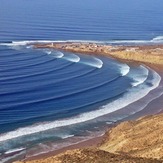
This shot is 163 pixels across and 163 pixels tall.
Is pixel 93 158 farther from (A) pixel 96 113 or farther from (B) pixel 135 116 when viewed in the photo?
(B) pixel 135 116

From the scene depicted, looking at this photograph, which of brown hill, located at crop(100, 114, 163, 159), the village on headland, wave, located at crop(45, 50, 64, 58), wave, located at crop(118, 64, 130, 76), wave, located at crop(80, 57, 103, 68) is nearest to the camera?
brown hill, located at crop(100, 114, 163, 159)

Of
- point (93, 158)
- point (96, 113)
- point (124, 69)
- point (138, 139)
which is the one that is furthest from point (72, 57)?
point (93, 158)

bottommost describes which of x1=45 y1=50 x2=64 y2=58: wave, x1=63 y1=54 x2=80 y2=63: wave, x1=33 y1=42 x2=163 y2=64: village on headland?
x1=63 y1=54 x2=80 y2=63: wave

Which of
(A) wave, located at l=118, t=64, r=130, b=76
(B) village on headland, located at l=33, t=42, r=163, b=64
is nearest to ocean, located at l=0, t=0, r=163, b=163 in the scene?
(A) wave, located at l=118, t=64, r=130, b=76

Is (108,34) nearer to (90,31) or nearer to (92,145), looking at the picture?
(90,31)

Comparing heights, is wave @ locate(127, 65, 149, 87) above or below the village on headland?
below

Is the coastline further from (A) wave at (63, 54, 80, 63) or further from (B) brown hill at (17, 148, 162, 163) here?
(A) wave at (63, 54, 80, 63)

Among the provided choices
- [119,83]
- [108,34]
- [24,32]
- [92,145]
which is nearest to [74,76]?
[119,83]
